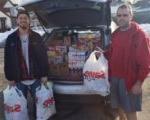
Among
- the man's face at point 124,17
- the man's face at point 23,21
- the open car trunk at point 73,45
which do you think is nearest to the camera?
the man's face at point 124,17

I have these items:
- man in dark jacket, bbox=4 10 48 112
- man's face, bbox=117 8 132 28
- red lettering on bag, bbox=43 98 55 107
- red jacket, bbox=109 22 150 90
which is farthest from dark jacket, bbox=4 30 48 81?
man's face, bbox=117 8 132 28

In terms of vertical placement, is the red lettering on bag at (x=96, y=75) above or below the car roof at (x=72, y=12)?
below

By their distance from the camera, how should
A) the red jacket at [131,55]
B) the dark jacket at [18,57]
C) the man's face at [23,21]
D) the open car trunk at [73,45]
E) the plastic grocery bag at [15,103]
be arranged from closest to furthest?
the red jacket at [131,55], the man's face at [23,21], the dark jacket at [18,57], the plastic grocery bag at [15,103], the open car trunk at [73,45]

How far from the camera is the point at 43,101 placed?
5.92m

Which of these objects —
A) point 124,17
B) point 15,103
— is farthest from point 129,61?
point 15,103

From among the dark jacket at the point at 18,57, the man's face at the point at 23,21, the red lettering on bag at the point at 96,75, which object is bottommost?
the red lettering on bag at the point at 96,75

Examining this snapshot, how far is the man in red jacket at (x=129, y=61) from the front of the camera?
4.93 meters

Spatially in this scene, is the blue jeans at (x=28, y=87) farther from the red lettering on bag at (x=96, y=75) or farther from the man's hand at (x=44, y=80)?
the red lettering on bag at (x=96, y=75)

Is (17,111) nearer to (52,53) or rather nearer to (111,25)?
(52,53)

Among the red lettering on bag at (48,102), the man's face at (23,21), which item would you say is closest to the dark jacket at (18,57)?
the man's face at (23,21)

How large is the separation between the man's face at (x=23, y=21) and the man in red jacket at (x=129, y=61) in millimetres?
1178

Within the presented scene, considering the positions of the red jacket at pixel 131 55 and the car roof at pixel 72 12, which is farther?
the car roof at pixel 72 12

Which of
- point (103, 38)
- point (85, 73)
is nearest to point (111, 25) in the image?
point (103, 38)

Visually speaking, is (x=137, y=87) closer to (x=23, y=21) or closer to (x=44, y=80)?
(x=44, y=80)
